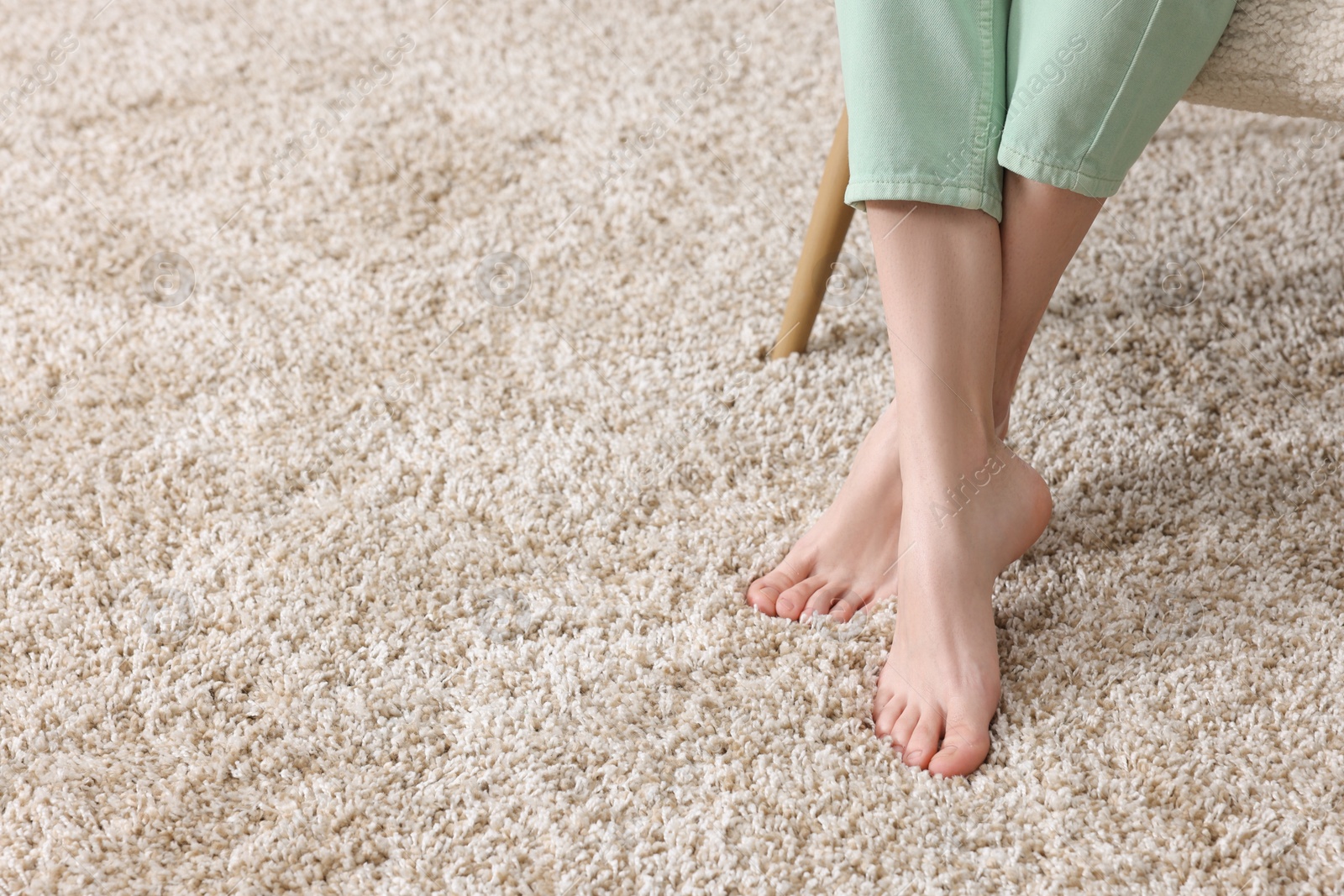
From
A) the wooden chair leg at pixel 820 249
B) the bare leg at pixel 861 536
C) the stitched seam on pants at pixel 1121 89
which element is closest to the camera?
the stitched seam on pants at pixel 1121 89

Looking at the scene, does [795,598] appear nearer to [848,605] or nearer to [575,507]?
[848,605]

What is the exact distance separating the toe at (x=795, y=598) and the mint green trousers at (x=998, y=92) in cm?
31

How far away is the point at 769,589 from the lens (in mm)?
827

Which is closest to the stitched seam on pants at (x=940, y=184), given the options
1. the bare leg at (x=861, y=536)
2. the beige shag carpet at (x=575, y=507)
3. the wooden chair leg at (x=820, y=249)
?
the bare leg at (x=861, y=536)

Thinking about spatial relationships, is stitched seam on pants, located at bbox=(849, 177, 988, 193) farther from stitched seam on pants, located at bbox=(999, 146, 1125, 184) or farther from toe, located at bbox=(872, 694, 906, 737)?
toe, located at bbox=(872, 694, 906, 737)

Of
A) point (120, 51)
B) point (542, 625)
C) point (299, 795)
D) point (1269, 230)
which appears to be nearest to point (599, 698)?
point (542, 625)

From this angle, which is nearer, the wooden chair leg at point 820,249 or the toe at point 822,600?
the toe at point 822,600

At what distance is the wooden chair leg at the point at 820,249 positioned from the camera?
3.05 ft

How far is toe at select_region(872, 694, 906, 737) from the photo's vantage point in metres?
0.73

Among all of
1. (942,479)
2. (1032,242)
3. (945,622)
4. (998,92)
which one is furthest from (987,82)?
(945,622)

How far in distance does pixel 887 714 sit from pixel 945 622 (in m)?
0.08

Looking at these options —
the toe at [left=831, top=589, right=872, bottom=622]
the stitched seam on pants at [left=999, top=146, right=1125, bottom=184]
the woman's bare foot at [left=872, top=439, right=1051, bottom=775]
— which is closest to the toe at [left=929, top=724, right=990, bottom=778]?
the woman's bare foot at [left=872, top=439, right=1051, bottom=775]

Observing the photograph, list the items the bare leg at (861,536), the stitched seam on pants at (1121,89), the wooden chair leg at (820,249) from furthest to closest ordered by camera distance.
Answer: the wooden chair leg at (820,249) < the bare leg at (861,536) < the stitched seam on pants at (1121,89)

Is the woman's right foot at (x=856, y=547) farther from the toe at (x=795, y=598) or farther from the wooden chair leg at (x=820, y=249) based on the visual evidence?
the wooden chair leg at (x=820, y=249)
